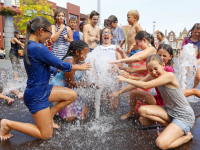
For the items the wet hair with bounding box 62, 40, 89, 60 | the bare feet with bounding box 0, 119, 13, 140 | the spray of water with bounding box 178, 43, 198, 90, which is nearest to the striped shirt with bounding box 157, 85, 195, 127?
the wet hair with bounding box 62, 40, 89, 60

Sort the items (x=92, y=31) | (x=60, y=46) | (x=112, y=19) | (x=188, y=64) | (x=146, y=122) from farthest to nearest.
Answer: (x=112, y=19) → (x=92, y=31) → (x=60, y=46) → (x=188, y=64) → (x=146, y=122)

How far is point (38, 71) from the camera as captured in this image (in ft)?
8.38

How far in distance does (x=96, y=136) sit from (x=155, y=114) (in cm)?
94

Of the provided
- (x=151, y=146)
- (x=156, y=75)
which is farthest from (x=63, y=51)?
(x=151, y=146)

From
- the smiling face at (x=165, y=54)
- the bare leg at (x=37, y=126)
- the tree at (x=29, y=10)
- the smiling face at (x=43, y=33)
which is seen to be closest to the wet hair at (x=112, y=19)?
the smiling face at (x=165, y=54)

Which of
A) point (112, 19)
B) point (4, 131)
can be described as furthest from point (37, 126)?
point (112, 19)

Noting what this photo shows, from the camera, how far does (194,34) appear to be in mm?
5004

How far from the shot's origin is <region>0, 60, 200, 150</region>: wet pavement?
96.1 inches

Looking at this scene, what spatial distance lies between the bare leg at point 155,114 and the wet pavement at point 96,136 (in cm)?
27

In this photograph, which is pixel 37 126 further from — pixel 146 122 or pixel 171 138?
pixel 171 138

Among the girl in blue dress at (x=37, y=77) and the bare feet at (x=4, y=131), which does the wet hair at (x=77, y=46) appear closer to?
the girl in blue dress at (x=37, y=77)

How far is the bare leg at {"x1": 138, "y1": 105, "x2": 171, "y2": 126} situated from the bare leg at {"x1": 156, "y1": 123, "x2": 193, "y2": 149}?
8.7 inches

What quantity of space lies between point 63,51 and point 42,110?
292cm

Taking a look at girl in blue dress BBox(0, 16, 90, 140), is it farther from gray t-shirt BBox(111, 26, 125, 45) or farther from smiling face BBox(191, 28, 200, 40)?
smiling face BBox(191, 28, 200, 40)
